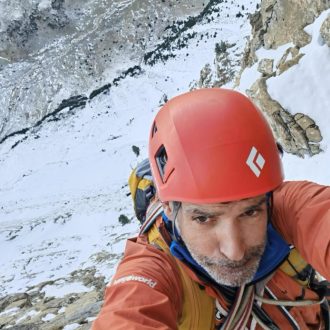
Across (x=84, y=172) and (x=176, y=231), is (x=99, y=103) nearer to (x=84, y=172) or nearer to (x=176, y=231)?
(x=84, y=172)

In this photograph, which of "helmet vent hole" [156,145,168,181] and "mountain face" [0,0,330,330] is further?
"mountain face" [0,0,330,330]

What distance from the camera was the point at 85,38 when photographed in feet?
329

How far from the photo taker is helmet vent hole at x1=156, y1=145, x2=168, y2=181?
2188 mm

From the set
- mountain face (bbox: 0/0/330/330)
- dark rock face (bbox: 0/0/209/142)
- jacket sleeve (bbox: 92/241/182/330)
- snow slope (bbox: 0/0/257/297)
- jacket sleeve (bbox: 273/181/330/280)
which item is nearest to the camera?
jacket sleeve (bbox: 92/241/182/330)

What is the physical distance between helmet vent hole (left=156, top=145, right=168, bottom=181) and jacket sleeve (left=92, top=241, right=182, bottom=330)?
1.31 ft

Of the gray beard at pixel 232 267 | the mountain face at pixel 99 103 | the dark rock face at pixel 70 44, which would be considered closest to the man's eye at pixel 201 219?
the gray beard at pixel 232 267

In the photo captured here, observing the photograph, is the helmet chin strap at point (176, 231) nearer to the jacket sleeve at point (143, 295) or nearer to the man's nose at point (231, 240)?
the jacket sleeve at point (143, 295)

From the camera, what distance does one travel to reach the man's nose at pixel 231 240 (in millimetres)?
1827

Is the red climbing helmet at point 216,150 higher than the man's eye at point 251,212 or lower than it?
higher

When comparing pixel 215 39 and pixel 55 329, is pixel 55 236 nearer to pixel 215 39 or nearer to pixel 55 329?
pixel 55 329

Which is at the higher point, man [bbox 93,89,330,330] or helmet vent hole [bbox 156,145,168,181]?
helmet vent hole [bbox 156,145,168,181]

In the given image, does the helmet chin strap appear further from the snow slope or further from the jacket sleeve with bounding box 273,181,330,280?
the snow slope

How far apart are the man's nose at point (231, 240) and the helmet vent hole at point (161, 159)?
0.47 m

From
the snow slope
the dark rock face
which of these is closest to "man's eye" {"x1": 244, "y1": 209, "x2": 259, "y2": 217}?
the snow slope
